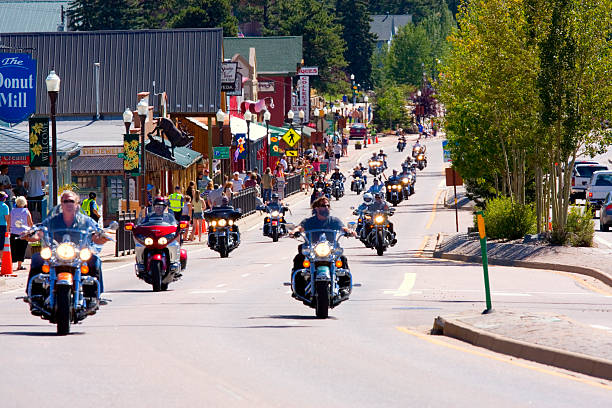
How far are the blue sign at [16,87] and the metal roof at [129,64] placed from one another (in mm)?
33470

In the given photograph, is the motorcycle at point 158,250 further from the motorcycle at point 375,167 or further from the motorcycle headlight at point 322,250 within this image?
the motorcycle at point 375,167

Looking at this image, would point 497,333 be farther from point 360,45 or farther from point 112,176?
point 360,45

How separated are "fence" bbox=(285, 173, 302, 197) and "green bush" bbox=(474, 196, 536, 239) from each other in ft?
114

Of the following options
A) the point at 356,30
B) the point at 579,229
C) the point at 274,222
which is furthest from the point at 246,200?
the point at 356,30

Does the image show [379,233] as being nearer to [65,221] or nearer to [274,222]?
[274,222]

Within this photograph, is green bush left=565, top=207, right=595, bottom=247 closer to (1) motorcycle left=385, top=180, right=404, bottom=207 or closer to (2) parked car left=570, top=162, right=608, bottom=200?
(2) parked car left=570, top=162, right=608, bottom=200

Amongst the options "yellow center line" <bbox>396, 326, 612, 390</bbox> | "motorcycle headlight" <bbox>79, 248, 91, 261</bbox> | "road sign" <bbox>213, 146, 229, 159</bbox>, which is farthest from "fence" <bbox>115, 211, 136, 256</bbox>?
"road sign" <bbox>213, 146, 229, 159</bbox>

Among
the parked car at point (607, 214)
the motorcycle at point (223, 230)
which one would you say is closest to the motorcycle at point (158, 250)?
the motorcycle at point (223, 230)

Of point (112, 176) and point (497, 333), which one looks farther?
point (112, 176)

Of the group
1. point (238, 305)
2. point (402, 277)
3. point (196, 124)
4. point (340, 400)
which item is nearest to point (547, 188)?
point (402, 277)

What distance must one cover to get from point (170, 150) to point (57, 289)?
3920 centimetres

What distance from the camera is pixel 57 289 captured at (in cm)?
1373

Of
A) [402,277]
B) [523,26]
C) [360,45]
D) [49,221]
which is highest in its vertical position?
[360,45]

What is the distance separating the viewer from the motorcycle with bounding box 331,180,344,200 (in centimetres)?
6775
